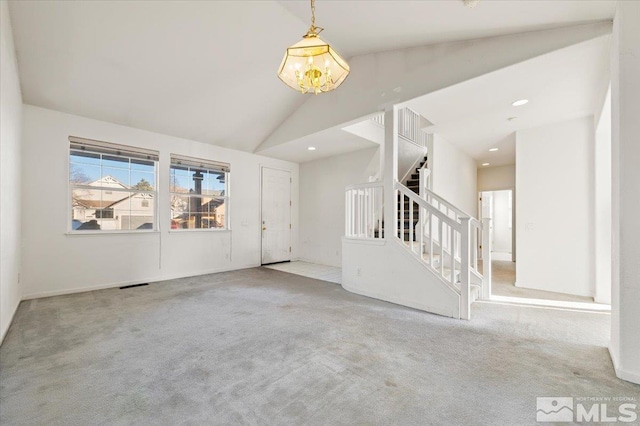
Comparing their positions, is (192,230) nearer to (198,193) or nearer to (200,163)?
(198,193)

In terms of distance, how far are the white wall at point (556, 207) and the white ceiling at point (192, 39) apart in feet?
8.09

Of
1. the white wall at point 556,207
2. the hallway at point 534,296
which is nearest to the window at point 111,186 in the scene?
the hallway at point 534,296

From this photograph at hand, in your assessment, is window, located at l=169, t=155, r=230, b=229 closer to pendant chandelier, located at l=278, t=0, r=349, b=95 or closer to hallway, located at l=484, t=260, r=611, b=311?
pendant chandelier, located at l=278, t=0, r=349, b=95

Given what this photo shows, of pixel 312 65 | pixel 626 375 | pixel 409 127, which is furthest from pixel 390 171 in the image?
pixel 409 127

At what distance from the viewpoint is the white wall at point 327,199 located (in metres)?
6.08

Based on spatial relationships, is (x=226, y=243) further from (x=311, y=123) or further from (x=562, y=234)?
(x=562, y=234)

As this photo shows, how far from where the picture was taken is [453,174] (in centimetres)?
580

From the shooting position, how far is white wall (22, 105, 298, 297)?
3791 millimetres

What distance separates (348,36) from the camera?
3621mm

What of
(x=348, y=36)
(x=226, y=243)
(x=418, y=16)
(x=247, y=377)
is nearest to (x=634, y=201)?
(x=418, y=16)

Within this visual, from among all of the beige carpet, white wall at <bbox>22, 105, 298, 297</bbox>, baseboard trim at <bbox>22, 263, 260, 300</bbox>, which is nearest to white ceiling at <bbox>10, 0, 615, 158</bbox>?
white wall at <bbox>22, 105, 298, 297</bbox>

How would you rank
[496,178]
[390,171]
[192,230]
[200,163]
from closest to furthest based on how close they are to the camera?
[390,171] → [192,230] → [200,163] → [496,178]

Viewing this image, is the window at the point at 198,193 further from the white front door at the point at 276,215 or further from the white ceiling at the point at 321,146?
the white ceiling at the point at 321,146

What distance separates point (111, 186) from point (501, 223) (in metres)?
11.0
